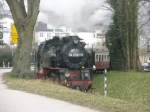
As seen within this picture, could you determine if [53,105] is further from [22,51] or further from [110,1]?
[110,1]

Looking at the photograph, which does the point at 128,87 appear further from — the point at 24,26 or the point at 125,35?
the point at 125,35

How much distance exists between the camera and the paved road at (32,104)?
1355 centimetres

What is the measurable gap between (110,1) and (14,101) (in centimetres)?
2815

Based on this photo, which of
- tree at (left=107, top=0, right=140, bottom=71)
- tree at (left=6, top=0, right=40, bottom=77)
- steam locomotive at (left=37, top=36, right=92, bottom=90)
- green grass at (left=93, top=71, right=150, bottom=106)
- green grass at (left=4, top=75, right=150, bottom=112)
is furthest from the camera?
tree at (left=107, top=0, right=140, bottom=71)

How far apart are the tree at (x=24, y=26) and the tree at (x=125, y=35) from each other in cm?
1173

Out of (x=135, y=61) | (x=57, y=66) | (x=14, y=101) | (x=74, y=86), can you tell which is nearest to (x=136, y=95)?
(x=74, y=86)

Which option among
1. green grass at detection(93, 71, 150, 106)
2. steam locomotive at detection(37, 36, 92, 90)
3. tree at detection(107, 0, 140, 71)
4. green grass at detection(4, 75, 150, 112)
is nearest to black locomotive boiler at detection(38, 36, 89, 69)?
steam locomotive at detection(37, 36, 92, 90)

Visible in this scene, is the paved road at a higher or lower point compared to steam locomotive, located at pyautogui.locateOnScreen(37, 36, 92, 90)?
lower

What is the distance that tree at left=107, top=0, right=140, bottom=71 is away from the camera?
4044 centimetres

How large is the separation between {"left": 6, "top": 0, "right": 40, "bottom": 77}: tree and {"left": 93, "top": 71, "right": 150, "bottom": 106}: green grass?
467cm

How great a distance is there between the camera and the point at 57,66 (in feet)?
97.5

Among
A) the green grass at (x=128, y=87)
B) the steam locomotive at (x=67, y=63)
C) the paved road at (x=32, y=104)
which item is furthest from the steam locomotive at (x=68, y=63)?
the paved road at (x=32, y=104)

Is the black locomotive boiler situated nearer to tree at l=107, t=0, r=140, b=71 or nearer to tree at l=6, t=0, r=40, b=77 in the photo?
tree at l=6, t=0, r=40, b=77

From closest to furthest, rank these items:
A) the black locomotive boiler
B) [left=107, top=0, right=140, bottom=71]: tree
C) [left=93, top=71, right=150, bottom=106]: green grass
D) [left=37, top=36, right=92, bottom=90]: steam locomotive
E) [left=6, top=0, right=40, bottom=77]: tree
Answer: [left=93, top=71, right=150, bottom=106]: green grass → [left=37, top=36, right=92, bottom=90]: steam locomotive → the black locomotive boiler → [left=6, top=0, right=40, bottom=77]: tree → [left=107, top=0, right=140, bottom=71]: tree
